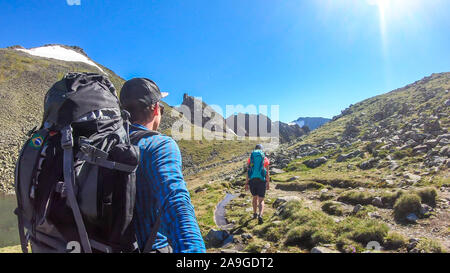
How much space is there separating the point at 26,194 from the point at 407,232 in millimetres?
9911

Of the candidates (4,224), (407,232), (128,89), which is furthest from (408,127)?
(4,224)

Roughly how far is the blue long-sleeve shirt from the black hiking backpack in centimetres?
17

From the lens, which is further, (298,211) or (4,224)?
(4,224)

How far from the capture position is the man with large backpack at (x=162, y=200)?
1.78 m

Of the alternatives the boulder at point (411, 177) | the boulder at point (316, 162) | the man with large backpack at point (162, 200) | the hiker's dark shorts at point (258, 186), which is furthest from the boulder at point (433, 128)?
the man with large backpack at point (162, 200)

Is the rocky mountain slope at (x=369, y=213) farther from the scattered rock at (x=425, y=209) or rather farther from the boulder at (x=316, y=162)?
the boulder at (x=316, y=162)

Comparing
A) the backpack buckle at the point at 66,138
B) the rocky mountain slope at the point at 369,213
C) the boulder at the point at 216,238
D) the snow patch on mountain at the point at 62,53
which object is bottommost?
the boulder at the point at 216,238

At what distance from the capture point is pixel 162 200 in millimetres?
1907

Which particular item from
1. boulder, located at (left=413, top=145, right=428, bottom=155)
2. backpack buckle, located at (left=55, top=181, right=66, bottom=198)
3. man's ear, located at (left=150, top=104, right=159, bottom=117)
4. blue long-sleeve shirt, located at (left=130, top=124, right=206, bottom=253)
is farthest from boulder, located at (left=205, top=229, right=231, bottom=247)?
boulder, located at (left=413, top=145, right=428, bottom=155)

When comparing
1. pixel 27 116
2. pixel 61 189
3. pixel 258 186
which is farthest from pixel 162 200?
pixel 27 116

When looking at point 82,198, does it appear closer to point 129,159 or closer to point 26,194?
point 129,159

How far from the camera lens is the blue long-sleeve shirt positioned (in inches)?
69.9

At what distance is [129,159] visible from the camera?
181 cm

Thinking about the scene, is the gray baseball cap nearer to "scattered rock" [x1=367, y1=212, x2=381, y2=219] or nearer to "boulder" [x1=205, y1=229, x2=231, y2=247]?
"boulder" [x1=205, y1=229, x2=231, y2=247]
